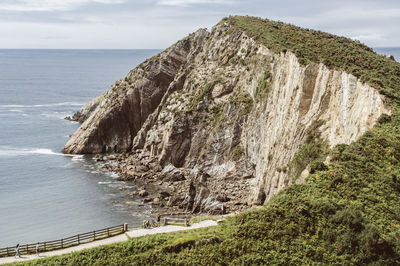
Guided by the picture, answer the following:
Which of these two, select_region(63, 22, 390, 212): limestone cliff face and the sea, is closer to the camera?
select_region(63, 22, 390, 212): limestone cliff face

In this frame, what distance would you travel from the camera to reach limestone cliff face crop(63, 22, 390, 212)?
4416 cm

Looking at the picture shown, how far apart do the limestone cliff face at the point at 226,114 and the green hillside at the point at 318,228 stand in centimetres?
546

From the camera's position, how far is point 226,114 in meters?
70.4

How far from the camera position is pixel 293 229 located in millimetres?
26172

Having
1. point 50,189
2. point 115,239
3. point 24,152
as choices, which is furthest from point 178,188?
point 24,152

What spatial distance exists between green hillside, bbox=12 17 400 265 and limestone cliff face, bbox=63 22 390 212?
5462mm

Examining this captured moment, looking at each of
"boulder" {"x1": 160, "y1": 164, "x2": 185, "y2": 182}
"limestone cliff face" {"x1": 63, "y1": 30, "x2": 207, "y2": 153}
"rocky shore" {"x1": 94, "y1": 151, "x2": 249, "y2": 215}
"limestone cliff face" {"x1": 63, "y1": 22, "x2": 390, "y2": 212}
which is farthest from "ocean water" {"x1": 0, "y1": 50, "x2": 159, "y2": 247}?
"limestone cliff face" {"x1": 63, "y1": 22, "x2": 390, "y2": 212}

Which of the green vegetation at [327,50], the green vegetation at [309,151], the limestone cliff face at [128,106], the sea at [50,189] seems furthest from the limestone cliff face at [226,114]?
the sea at [50,189]

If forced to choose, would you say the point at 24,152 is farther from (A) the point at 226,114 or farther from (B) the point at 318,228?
(B) the point at 318,228

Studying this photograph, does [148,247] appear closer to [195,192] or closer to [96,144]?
[195,192]

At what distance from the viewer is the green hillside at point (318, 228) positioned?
80.0 ft

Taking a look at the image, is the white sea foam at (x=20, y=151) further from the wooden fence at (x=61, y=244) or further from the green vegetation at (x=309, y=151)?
the green vegetation at (x=309, y=151)

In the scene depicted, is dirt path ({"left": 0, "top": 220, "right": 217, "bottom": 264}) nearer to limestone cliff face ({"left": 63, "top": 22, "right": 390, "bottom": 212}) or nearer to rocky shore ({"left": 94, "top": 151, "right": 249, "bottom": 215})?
limestone cliff face ({"left": 63, "top": 22, "right": 390, "bottom": 212})

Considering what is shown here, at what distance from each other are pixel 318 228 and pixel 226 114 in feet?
150
